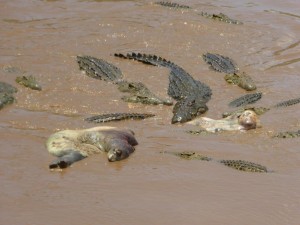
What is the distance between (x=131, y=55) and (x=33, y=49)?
1.97m

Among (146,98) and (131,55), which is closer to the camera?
(146,98)

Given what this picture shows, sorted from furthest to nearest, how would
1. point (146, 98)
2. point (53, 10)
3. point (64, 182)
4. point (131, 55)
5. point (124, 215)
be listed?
point (53, 10)
point (131, 55)
point (146, 98)
point (64, 182)
point (124, 215)

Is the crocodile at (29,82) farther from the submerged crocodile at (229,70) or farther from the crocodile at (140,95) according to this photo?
the submerged crocodile at (229,70)

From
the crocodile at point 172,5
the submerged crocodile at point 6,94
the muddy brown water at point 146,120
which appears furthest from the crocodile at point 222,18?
the submerged crocodile at point 6,94

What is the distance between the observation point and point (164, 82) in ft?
35.5

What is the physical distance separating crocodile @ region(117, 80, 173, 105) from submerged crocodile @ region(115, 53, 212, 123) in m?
0.33

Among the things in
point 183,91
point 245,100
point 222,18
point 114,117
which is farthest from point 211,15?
point 114,117

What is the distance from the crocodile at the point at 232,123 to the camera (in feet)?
28.6

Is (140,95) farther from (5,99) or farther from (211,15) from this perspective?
(211,15)

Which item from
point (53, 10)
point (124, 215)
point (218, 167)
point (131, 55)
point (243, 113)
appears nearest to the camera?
point (124, 215)

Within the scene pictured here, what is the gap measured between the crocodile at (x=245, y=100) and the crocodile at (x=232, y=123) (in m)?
0.84

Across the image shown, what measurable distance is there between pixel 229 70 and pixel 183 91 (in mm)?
1589

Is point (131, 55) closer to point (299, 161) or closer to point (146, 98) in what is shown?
point (146, 98)

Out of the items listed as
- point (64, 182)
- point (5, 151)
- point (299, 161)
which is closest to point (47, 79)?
point (5, 151)
